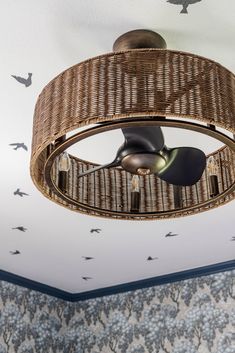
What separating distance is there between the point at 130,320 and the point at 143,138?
10.7ft

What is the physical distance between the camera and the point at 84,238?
3949 mm

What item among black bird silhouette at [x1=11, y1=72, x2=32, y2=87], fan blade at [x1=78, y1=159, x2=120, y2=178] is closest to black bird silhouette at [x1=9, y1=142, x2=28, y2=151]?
black bird silhouette at [x1=11, y1=72, x2=32, y2=87]

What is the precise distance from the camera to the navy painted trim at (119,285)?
453 cm

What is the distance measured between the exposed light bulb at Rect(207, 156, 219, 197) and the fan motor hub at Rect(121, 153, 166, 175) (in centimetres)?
23

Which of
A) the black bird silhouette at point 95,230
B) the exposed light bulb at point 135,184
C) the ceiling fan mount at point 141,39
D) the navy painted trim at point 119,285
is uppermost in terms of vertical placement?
the ceiling fan mount at point 141,39

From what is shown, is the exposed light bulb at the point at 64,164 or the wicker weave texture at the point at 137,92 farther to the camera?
the exposed light bulb at the point at 64,164

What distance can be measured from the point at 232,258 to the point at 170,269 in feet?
1.84

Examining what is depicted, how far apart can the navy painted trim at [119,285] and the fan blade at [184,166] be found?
8.17 ft

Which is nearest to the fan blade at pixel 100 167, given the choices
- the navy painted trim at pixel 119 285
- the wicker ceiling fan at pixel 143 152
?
the wicker ceiling fan at pixel 143 152

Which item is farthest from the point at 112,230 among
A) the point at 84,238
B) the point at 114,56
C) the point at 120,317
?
the point at 114,56

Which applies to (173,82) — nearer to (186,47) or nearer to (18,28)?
(186,47)

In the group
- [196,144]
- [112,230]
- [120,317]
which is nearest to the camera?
[196,144]

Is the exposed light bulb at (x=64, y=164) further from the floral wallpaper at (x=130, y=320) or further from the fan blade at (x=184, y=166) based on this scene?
the floral wallpaper at (x=130, y=320)

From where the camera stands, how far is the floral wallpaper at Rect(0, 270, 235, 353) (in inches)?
173
